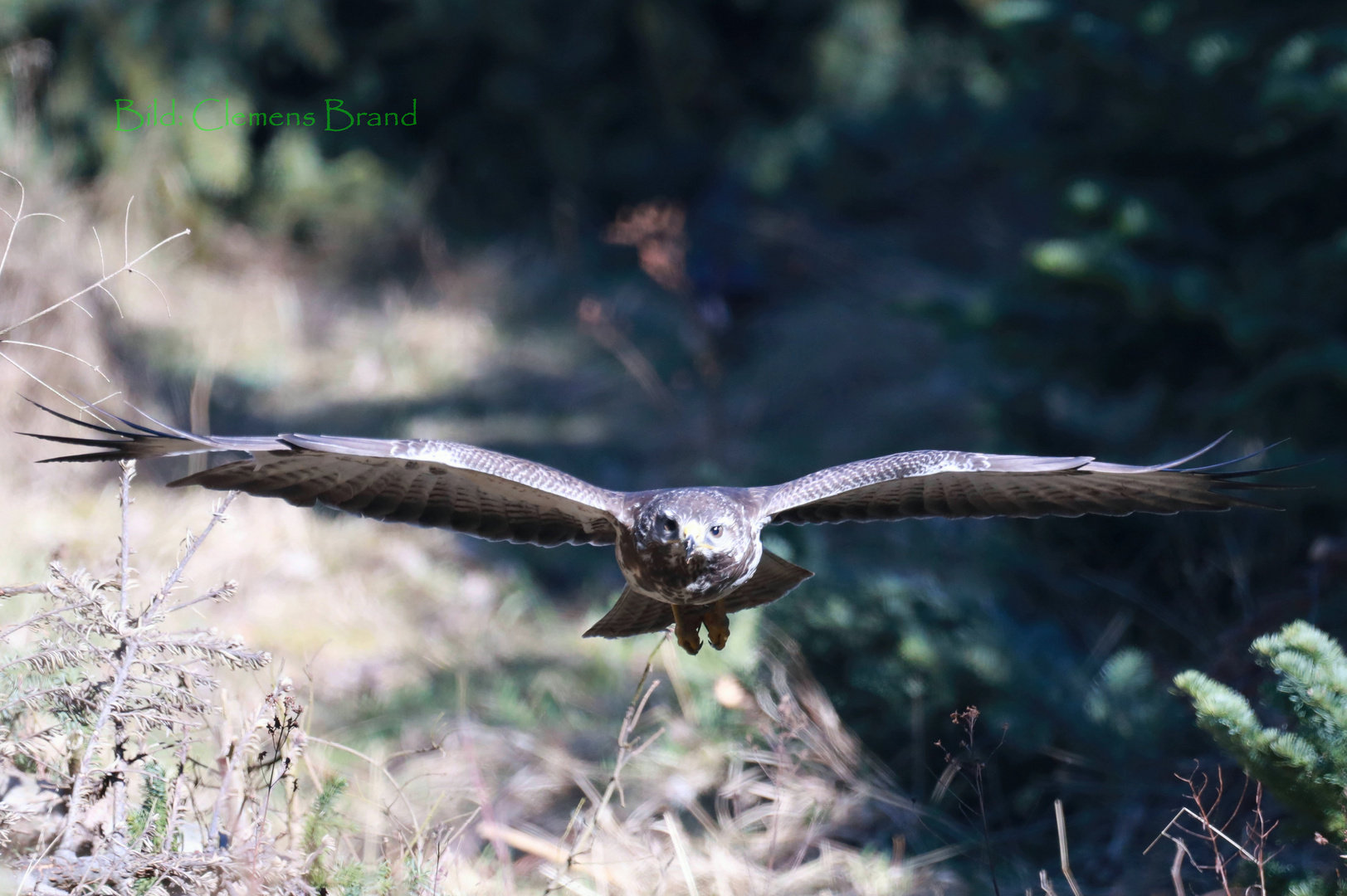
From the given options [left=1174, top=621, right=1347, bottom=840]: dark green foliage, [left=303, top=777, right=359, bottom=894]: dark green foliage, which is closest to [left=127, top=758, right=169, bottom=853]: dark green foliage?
[left=303, top=777, right=359, bottom=894]: dark green foliage

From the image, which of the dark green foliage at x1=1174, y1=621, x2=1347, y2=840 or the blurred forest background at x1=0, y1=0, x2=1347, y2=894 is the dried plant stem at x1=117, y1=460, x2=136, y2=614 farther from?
the dark green foliage at x1=1174, y1=621, x2=1347, y2=840

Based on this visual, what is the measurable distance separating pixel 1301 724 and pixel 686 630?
1.62m

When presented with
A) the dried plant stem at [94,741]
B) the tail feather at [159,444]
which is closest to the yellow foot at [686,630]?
the tail feather at [159,444]

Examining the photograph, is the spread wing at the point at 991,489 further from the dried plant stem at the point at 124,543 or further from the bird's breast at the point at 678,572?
the dried plant stem at the point at 124,543

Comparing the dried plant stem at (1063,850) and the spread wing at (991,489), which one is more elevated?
the spread wing at (991,489)

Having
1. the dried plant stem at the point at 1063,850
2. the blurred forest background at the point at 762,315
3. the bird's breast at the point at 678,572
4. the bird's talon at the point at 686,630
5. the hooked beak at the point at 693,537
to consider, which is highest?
the blurred forest background at the point at 762,315

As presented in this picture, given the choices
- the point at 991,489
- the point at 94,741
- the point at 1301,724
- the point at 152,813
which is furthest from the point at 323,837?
the point at 1301,724

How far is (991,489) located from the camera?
3578 mm

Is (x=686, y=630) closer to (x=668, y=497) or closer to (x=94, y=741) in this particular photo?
Result: (x=668, y=497)

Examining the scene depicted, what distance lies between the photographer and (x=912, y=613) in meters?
4.39

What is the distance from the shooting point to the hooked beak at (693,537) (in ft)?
9.84

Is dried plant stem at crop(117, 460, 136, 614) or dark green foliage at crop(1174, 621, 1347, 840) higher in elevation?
dried plant stem at crop(117, 460, 136, 614)

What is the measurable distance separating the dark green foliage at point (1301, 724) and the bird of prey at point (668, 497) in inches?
19.7

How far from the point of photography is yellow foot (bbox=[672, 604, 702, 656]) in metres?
3.36
